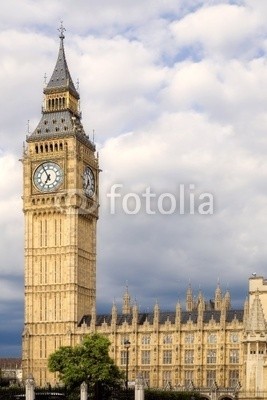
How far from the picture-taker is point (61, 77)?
136750 mm

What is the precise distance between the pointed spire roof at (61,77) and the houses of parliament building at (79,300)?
0.49 ft

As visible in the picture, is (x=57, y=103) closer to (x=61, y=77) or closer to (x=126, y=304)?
(x=61, y=77)

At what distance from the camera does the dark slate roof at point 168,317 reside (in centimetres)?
11719

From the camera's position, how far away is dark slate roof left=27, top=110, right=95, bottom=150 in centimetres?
13075

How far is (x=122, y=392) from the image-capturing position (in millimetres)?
88938

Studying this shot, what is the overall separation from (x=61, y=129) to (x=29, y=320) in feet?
90.1

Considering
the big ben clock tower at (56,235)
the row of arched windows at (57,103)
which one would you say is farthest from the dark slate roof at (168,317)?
the row of arched windows at (57,103)

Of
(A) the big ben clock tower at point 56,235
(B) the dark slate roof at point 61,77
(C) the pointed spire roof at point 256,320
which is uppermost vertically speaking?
(B) the dark slate roof at point 61,77

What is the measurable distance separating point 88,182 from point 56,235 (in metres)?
9.59

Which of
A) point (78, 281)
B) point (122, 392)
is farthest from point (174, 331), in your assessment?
point (122, 392)

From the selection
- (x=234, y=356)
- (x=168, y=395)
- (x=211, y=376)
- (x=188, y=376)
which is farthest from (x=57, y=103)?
(x=168, y=395)

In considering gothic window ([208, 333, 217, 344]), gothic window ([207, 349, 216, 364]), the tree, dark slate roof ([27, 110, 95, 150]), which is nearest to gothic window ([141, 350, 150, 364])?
gothic window ([207, 349, 216, 364])

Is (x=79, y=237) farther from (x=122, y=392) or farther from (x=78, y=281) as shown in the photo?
(x=122, y=392)

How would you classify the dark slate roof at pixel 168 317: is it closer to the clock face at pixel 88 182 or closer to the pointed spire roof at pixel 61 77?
the clock face at pixel 88 182
